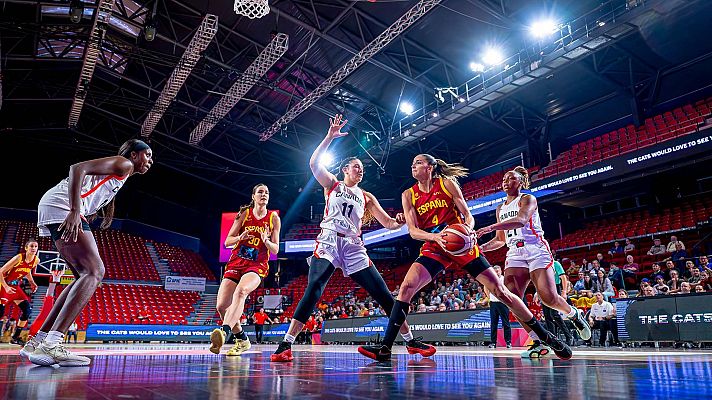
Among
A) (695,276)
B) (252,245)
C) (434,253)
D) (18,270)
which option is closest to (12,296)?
(18,270)

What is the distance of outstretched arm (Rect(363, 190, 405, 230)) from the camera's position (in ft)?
16.1

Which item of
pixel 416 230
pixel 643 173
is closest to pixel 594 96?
pixel 643 173

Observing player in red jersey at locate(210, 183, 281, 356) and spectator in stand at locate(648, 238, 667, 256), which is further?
spectator in stand at locate(648, 238, 667, 256)

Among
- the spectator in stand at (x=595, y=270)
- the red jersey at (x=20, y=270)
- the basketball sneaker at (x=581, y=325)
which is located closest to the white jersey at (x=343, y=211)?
the basketball sneaker at (x=581, y=325)

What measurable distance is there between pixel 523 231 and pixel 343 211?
6.71 feet

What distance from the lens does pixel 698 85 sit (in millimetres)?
16734

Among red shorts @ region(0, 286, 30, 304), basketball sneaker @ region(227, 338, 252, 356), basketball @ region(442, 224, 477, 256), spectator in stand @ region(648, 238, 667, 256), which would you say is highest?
spectator in stand @ region(648, 238, 667, 256)

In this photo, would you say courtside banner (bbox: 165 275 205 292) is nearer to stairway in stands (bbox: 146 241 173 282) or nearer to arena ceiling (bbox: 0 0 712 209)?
stairway in stands (bbox: 146 241 173 282)

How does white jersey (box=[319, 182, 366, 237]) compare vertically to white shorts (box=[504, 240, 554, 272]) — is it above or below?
above

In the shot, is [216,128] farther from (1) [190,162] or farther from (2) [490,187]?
(2) [490,187]

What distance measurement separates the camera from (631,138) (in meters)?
16.7

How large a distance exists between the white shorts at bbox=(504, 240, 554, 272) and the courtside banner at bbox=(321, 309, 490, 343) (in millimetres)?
5683

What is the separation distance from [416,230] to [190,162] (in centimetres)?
2168

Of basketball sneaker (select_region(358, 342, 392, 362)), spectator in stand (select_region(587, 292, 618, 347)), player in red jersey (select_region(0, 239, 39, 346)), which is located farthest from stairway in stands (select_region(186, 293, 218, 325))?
basketball sneaker (select_region(358, 342, 392, 362))
